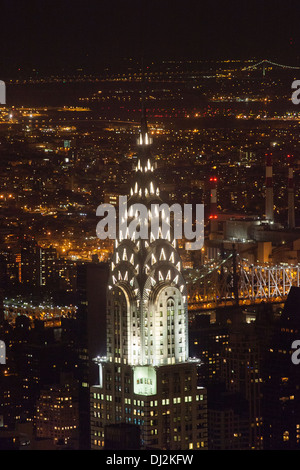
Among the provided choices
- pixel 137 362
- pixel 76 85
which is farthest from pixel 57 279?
pixel 137 362

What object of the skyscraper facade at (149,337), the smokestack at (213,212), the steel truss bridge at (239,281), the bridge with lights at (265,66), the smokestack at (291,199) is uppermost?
the smokestack at (291,199)

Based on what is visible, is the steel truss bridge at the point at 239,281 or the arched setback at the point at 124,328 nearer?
the arched setback at the point at 124,328

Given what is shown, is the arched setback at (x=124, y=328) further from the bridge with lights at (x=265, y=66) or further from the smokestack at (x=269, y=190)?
the smokestack at (x=269, y=190)

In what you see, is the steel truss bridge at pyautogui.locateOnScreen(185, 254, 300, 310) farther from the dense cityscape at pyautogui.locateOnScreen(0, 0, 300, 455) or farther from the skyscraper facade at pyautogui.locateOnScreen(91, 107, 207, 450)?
the skyscraper facade at pyautogui.locateOnScreen(91, 107, 207, 450)

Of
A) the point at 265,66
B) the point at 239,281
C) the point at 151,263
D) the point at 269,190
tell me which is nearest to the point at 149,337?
the point at 151,263

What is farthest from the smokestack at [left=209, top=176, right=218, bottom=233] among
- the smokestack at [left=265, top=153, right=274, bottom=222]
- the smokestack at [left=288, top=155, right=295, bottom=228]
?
the smokestack at [left=288, top=155, right=295, bottom=228]

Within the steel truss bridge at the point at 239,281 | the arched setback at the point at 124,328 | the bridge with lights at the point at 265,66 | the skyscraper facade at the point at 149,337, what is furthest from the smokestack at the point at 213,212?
the skyscraper facade at the point at 149,337
